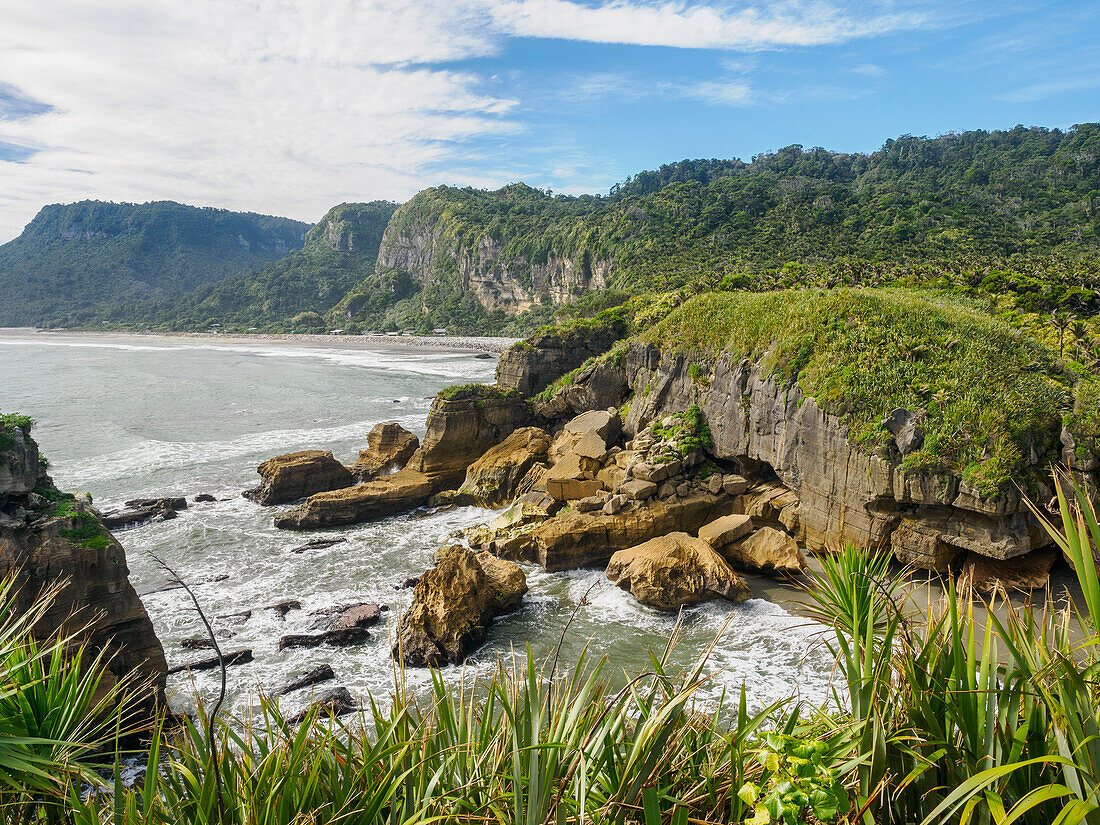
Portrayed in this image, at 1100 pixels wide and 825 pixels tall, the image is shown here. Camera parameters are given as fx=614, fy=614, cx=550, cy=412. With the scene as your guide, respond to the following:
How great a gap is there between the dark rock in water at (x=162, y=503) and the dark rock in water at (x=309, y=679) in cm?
1437

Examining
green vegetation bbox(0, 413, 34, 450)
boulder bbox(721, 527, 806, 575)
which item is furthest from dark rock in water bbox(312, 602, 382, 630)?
boulder bbox(721, 527, 806, 575)

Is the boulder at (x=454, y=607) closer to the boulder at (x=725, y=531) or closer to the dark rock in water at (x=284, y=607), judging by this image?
the dark rock in water at (x=284, y=607)

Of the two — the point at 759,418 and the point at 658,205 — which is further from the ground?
the point at 658,205

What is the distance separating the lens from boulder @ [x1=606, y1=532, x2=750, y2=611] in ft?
47.2

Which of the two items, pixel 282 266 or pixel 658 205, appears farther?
pixel 282 266

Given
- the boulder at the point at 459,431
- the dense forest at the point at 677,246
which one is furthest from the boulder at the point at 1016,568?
the dense forest at the point at 677,246

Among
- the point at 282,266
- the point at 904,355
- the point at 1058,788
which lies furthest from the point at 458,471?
the point at 282,266

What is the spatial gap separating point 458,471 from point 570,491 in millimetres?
6661

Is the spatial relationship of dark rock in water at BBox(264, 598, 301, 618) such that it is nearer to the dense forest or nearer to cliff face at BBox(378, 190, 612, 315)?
the dense forest

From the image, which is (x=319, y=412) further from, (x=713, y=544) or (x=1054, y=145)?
(x=1054, y=145)

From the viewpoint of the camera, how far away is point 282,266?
170 m

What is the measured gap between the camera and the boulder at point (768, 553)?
1502 cm

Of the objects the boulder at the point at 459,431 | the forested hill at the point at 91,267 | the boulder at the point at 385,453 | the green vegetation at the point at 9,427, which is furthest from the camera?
the forested hill at the point at 91,267

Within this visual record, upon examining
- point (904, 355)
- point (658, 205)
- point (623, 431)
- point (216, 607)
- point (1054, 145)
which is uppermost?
point (1054, 145)
